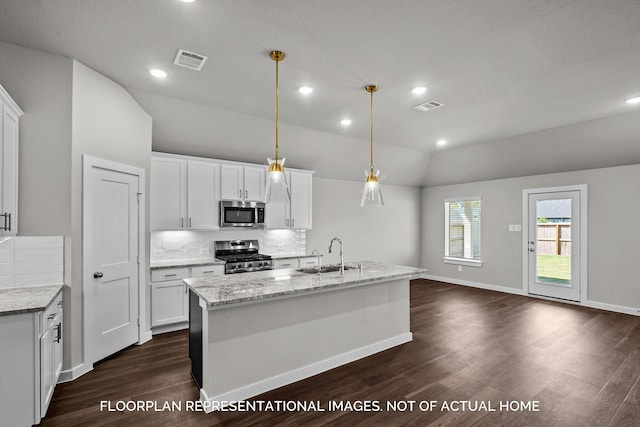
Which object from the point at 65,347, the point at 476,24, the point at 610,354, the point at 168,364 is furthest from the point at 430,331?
the point at 65,347

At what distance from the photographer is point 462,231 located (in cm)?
760

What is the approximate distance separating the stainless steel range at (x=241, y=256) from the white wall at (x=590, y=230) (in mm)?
4825

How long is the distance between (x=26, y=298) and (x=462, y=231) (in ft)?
25.0

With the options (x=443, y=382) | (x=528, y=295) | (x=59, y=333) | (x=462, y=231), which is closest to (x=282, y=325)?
(x=443, y=382)

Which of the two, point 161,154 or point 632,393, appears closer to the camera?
point 632,393

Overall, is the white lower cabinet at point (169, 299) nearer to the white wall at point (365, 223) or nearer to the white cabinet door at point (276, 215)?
the white cabinet door at point (276, 215)

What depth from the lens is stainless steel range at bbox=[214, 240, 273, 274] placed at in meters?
4.76

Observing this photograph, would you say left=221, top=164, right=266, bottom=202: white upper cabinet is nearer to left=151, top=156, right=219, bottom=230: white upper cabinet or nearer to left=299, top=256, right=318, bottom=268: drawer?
left=151, top=156, right=219, bottom=230: white upper cabinet

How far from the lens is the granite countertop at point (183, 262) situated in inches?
166

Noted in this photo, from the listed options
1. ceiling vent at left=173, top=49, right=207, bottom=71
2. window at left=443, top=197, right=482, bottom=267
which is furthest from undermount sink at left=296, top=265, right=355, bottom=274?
window at left=443, top=197, right=482, bottom=267

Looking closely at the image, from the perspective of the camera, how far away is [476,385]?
2.94 meters

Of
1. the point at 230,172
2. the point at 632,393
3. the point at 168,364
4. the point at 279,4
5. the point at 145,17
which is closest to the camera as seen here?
the point at 279,4

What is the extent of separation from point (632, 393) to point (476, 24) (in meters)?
3.40

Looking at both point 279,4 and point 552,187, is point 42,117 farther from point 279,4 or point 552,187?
point 552,187
